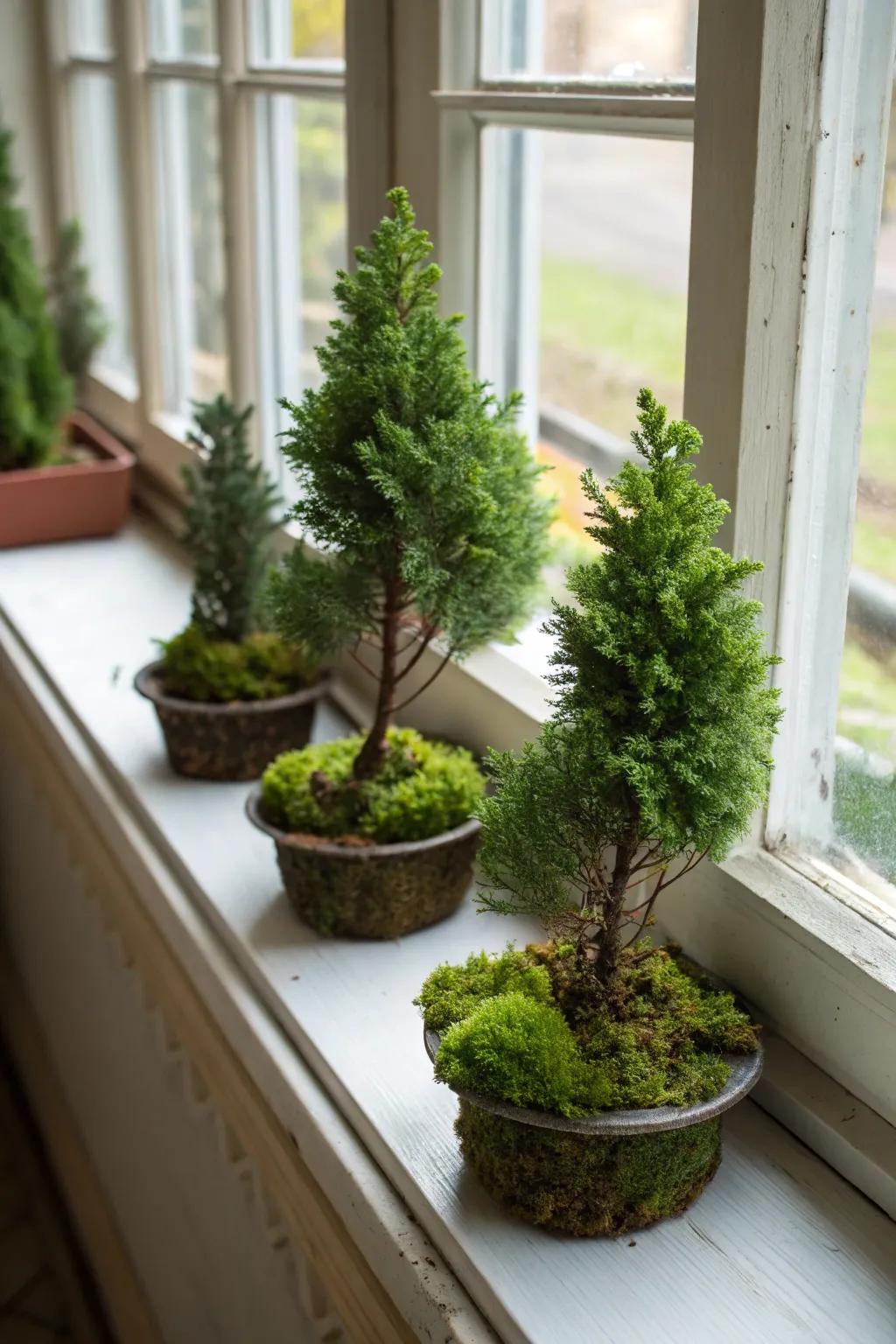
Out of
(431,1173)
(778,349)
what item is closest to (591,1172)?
(431,1173)

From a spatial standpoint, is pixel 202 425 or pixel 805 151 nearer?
pixel 805 151

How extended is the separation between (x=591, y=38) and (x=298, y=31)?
59 cm

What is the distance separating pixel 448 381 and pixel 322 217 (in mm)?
711

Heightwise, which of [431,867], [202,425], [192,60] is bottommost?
[431,867]

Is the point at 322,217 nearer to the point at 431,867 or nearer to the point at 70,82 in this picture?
the point at 431,867

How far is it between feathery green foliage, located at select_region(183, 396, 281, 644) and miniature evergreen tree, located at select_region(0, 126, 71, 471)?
2.35 feet

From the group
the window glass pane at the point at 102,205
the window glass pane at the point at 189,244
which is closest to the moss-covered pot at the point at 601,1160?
the window glass pane at the point at 189,244

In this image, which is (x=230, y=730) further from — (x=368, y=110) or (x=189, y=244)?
(x=189, y=244)

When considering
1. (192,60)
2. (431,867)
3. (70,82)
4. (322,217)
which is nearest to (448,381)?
(431,867)

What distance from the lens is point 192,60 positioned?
1.85 meters

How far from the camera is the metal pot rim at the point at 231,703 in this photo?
1361 millimetres

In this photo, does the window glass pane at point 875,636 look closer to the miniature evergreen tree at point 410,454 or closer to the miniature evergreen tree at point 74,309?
the miniature evergreen tree at point 410,454

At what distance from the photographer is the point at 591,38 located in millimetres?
1081

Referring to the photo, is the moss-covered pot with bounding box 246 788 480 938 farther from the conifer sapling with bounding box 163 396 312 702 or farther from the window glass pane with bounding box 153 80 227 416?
the window glass pane with bounding box 153 80 227 416
